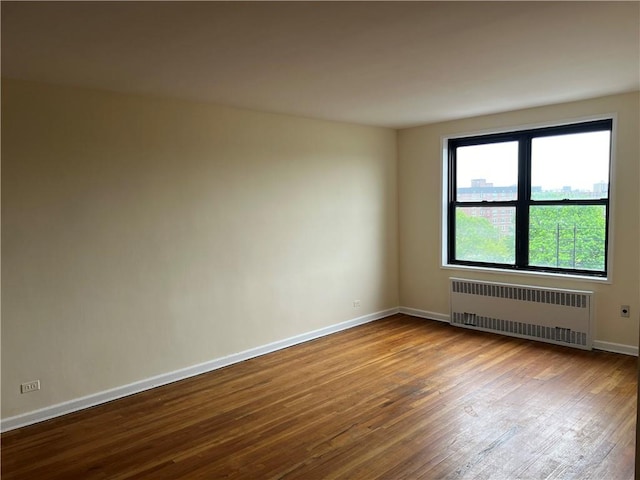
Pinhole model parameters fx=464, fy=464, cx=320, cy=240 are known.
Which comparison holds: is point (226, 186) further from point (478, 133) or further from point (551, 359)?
point (551, 359)

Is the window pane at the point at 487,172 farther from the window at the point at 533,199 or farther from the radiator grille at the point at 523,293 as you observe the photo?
the radiator grille at the point at 523,293

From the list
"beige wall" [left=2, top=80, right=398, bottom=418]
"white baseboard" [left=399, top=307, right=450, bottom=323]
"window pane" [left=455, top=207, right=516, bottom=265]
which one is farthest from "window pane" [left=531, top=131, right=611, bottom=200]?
"beige wall" [left=2, top=80, right=398, bottom=418]

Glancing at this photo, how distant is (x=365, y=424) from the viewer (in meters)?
3.23

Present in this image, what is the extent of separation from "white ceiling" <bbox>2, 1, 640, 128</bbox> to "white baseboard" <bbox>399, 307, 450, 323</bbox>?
2.83 metres

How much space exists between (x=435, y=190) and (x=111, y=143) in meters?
3.79

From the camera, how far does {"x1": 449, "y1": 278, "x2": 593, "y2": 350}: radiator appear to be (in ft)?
15.5

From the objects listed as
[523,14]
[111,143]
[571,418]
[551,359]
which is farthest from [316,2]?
[551,359]

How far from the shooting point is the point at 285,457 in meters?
2.84

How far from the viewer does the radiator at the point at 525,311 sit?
4730 mm

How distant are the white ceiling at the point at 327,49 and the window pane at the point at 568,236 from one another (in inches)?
49.5

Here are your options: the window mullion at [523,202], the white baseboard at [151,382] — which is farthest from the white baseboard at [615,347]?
the white baseboard at [151,382]

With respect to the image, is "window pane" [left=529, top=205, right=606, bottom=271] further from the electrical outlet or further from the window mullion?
the electrical outlet

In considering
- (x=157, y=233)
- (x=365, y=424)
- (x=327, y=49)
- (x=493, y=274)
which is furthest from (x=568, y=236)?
(x=157, y=233)

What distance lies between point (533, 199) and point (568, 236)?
541 mm
